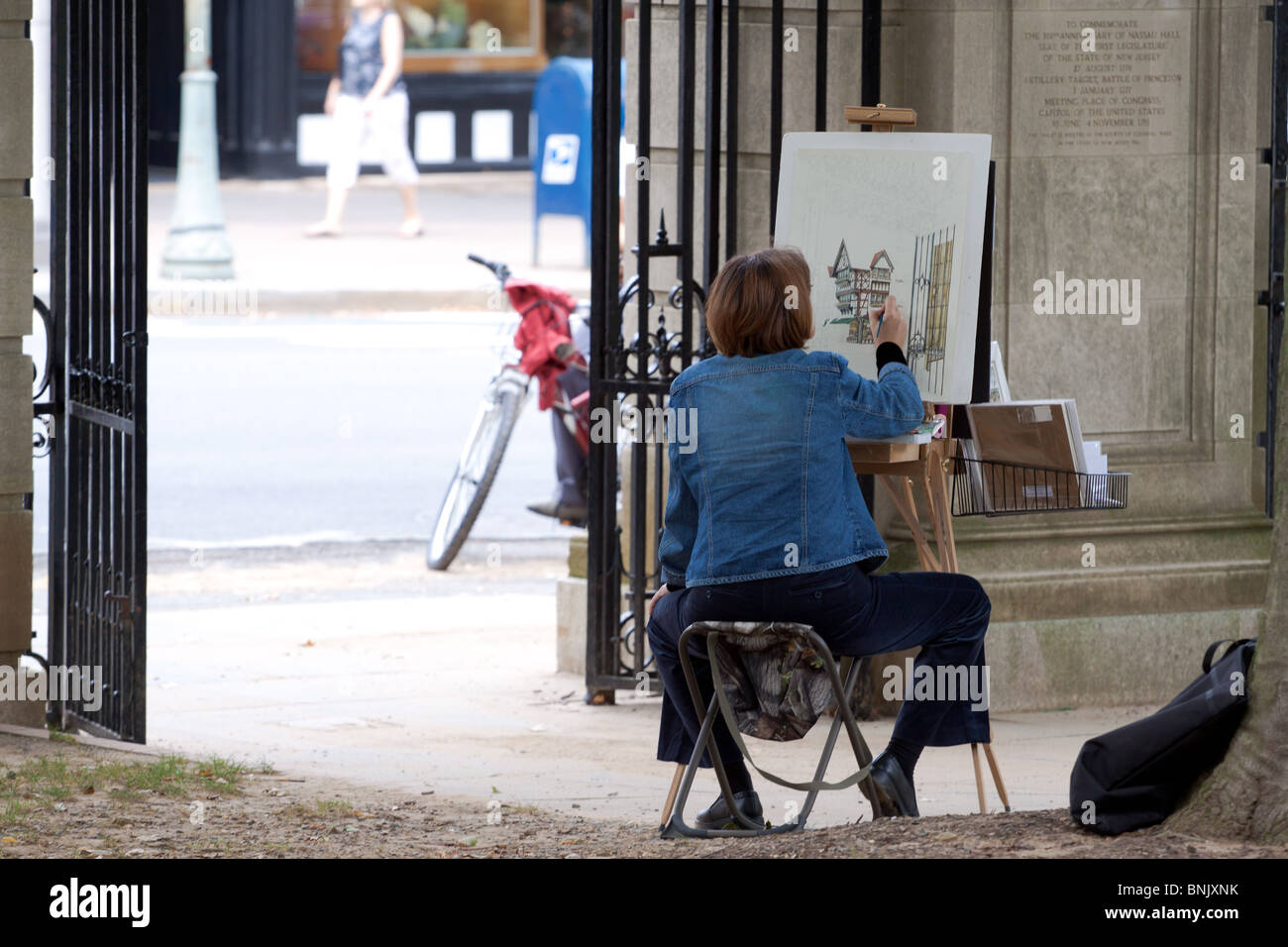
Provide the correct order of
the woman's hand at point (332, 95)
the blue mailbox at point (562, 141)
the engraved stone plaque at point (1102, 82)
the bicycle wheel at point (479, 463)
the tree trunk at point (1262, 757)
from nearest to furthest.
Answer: the tree trunk at point (1262, 757) → the engraved stone plaque at point (1102, 82) → the bicycle wheel at point (479, 463) → the blue mailbox at point (562, 141) → the woman's hand at point (332, 95)

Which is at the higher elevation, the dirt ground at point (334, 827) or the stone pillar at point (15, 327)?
the stone pillar at point (15, 327)

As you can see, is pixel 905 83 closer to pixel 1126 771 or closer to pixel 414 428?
pixel 1126 771

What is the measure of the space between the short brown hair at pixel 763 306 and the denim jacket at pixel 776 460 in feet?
0.12

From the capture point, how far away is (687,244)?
7109mm

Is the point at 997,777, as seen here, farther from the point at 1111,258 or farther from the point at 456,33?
the point at 456,33

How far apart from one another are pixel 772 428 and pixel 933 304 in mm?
794

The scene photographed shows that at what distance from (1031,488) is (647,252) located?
1.91 m

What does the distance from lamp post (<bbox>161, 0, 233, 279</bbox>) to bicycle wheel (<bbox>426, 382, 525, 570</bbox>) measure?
10339 mm

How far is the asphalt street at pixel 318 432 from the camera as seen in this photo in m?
11.2

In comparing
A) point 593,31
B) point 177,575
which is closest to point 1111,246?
point 593,31

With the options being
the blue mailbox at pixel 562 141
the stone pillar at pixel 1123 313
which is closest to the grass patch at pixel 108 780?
the stone pillar at pixel 1123 313

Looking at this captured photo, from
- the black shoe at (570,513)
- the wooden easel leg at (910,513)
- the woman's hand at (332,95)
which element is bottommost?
the black shoe at (570,513)

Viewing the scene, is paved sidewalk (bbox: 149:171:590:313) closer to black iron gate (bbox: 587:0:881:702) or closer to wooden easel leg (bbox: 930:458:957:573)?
black iron gate (bbox: 587:0:881:702)

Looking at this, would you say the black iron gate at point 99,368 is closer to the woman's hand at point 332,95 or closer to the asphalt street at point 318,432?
the asphalt street at point 318,432
